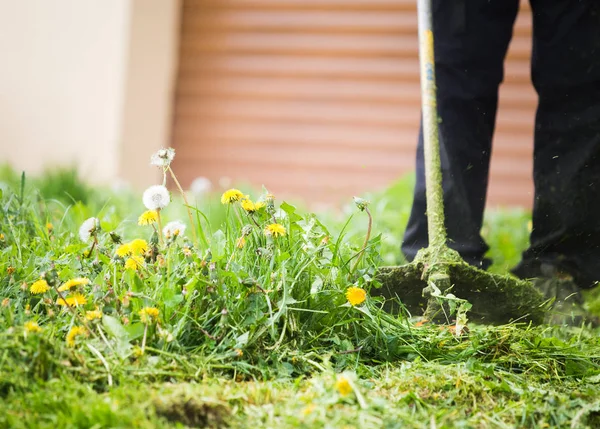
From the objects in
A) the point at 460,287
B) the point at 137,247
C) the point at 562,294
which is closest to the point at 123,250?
the point at 137,247

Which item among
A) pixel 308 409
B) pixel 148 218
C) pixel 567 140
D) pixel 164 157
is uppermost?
pixel 567 140

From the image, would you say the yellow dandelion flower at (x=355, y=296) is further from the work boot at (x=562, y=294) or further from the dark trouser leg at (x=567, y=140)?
the dark trouser leg at (x=567, y=140)

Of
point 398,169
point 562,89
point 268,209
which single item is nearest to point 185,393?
point 268,209

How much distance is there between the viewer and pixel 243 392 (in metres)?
1.22

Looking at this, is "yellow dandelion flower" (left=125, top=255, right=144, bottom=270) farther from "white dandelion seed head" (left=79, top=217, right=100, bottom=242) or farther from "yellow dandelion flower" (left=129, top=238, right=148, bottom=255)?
"white dandelion seed head" (left=79, top=217, right=100, bottom=242)

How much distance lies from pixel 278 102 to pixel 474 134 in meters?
2.91

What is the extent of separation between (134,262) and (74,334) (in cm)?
24

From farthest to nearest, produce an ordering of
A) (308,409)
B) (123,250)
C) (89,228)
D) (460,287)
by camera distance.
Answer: (460,287), (89,228), (123,250), (308,409)

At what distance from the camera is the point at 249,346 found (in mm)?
1373

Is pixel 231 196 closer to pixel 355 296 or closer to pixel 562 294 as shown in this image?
pixel 355 296

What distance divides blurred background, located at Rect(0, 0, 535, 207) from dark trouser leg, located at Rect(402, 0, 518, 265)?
99.5 inches

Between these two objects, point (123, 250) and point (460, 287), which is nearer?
point (123, 250)

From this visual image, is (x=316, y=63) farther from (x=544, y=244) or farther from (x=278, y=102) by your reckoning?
(x=544, y=244)

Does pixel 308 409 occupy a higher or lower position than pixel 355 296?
lower
